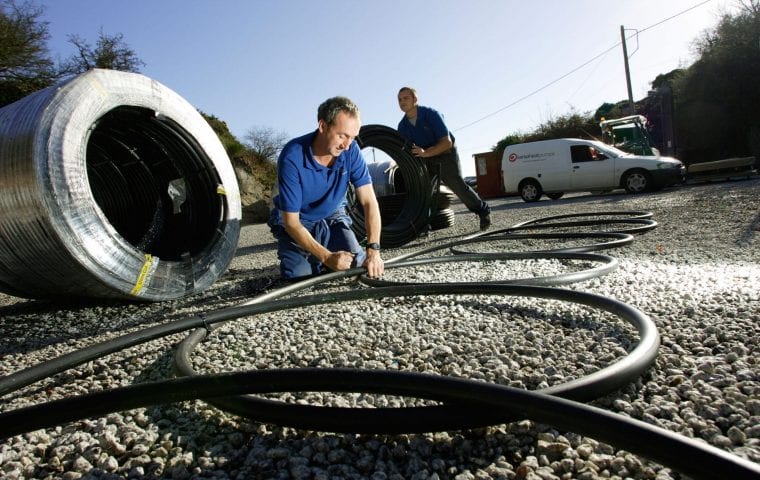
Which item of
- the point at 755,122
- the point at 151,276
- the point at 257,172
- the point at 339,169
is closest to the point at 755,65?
the point at 755,122

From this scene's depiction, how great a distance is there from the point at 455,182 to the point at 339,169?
2.86 metres

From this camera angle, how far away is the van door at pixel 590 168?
1145 cm

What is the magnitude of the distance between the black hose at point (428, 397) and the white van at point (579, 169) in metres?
11.5

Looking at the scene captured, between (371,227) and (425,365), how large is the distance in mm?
1649

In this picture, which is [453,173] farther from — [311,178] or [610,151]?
[610,151]

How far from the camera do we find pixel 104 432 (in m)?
1.36

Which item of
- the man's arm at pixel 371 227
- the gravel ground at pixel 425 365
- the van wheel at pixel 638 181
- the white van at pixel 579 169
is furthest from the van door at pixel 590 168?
the man's arm at pixel 371 227

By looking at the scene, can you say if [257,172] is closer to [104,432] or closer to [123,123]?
[123,123]

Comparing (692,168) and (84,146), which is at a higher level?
(84,146)

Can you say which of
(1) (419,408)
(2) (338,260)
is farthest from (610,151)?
(1) (419,408)

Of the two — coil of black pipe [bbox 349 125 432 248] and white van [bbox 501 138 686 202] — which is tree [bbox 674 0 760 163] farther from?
coil of black pipe [bbox 349 125 432 248]

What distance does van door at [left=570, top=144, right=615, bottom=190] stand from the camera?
11453 millimetres

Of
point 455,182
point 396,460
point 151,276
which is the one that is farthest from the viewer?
point 455,182

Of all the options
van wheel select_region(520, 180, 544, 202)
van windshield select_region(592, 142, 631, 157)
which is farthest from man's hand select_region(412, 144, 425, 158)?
van windshield select_region(592, 142, 631, 157)
